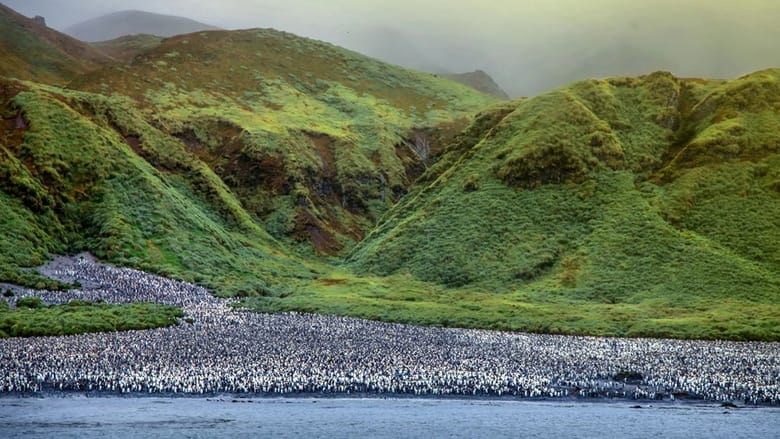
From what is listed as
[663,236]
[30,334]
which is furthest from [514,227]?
[30,334]

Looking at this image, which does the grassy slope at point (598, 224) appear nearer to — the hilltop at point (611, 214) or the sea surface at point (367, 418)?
the hilltop at point (611, 214)

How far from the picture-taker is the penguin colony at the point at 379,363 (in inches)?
2542

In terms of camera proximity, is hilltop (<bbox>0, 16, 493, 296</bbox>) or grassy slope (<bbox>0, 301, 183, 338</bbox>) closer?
grassy slope (<bbox>0, 301, 183, 338</bbox>)

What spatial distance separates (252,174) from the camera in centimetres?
17575

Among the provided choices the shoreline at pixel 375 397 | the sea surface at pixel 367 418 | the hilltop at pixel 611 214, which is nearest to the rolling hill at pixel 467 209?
the hilltop at pixel 611 214

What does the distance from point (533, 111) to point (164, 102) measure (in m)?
88.4

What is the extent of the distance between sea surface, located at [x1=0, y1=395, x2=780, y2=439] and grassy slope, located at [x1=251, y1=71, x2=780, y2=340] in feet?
110

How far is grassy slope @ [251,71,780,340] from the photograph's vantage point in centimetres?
10562

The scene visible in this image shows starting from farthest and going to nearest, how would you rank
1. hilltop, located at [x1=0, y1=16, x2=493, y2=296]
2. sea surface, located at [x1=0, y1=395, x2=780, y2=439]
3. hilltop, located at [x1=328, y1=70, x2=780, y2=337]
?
hilltop, located at [x1=0, y1=16, x2=493, y2=296] → hilltop, located at [x1=328, y1=70, x2=780, y2=337] → sea surface, located at [x1=0, y1=395, x2=780, y2=439]

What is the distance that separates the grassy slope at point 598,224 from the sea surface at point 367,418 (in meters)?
33.5

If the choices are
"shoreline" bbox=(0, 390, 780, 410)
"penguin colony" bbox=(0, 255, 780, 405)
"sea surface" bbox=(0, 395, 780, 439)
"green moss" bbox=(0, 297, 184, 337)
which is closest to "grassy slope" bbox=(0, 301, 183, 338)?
"green moss" bbox=(0, 297, 184, 337)

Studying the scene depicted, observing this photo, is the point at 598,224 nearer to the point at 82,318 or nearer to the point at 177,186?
the point at 177,186

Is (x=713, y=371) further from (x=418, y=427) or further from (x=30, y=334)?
(x=30, y=334)

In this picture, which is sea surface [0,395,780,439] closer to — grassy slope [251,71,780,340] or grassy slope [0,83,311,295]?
grassy slope [251,71,780,340]
